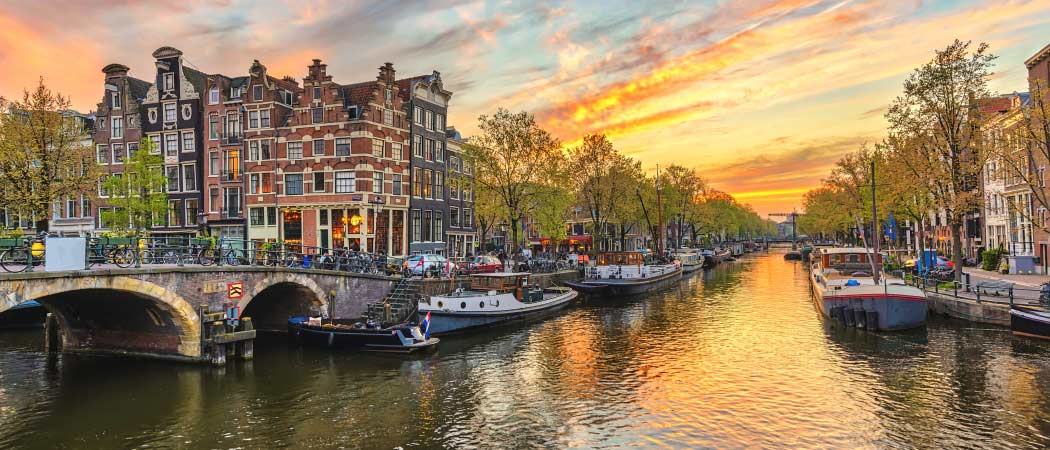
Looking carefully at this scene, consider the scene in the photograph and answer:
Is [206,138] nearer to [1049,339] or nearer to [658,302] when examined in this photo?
[658,302]

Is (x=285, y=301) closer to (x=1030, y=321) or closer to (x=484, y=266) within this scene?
(x=484, y=266)

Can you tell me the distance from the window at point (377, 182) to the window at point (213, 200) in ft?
60.2

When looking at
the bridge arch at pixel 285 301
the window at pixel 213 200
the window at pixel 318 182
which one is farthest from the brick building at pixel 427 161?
the bridge arch at pixel 285 301

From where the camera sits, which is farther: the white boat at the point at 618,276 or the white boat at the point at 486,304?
the white boat at the point at 618,276

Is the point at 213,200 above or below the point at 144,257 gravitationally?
above

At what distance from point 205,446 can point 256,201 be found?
1739 inches

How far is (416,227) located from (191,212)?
76.7 ft

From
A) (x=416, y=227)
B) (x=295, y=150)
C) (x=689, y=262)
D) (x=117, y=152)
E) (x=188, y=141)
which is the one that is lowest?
(x=689, y=262)

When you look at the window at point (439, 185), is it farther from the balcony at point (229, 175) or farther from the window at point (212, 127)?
the window at point (212, 127)

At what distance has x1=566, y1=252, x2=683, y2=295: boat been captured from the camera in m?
52.2

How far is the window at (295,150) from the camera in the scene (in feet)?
180

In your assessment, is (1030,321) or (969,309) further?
(969,309)

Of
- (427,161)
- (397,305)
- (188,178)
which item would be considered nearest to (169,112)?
(188,178)

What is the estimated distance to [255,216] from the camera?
188ft
